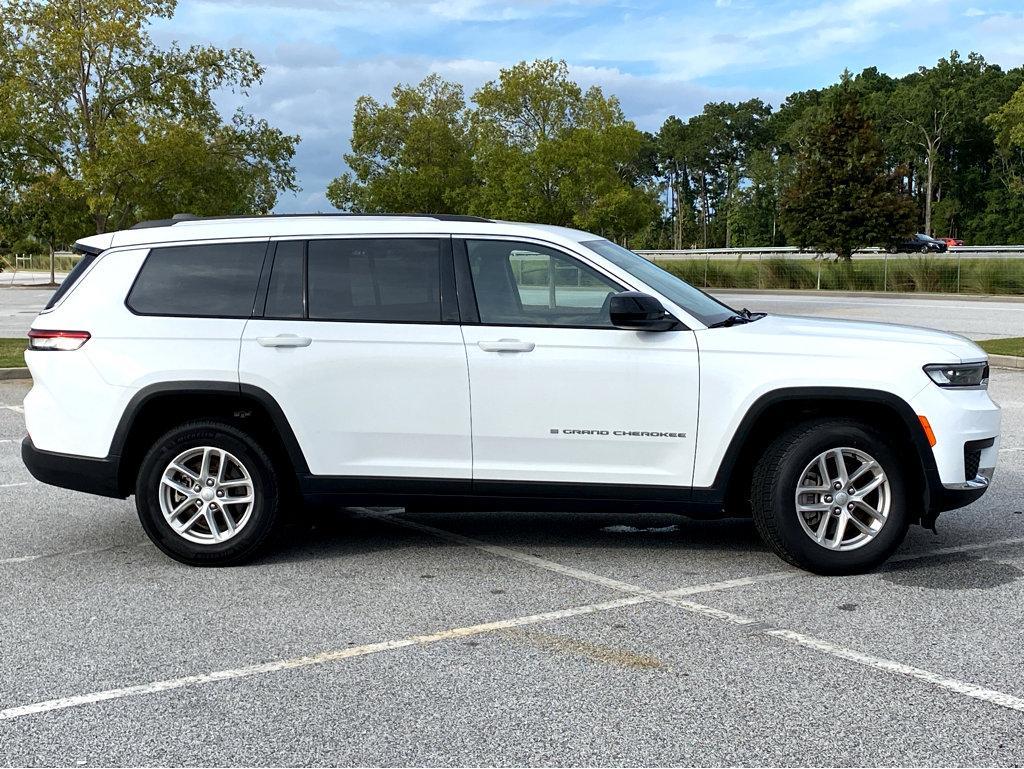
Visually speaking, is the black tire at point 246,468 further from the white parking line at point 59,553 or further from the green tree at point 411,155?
the green tree at point 411,155

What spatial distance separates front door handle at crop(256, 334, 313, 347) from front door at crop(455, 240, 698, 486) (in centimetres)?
84

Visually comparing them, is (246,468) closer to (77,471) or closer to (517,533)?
(77,471)

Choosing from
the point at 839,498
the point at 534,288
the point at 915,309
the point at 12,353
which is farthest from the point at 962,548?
the point at 915,309

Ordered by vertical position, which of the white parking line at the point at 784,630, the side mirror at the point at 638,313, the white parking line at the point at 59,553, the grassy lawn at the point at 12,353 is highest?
the side mirror at the point at 638,313

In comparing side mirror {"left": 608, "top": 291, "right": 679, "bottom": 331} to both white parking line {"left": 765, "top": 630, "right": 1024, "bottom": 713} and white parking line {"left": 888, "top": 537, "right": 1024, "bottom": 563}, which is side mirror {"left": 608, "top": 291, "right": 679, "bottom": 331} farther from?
white parking line {"left": 888, "top": 537, "right": 1024, "bottom": 563}

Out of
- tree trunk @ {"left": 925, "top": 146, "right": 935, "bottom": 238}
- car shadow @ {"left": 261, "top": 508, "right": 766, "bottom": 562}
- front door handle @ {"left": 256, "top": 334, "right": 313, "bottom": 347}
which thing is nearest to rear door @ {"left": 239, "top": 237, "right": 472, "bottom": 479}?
front door handle @ {"left": 256, "top": 334, "right": 313, "bottom": 347}

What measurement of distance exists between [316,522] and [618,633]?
278cm

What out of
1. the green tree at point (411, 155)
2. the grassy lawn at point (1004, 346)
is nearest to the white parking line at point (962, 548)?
the grassy lawn at point (1004, 346)

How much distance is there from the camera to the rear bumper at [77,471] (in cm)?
626

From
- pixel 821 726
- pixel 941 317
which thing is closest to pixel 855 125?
pixel 941 317

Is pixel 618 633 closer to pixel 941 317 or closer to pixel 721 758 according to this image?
pixel 721 758

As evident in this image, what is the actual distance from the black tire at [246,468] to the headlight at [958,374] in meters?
3.43

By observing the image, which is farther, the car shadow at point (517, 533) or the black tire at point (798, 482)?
the car shadow at point (517, 533)

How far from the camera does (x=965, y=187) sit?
4102 inches
